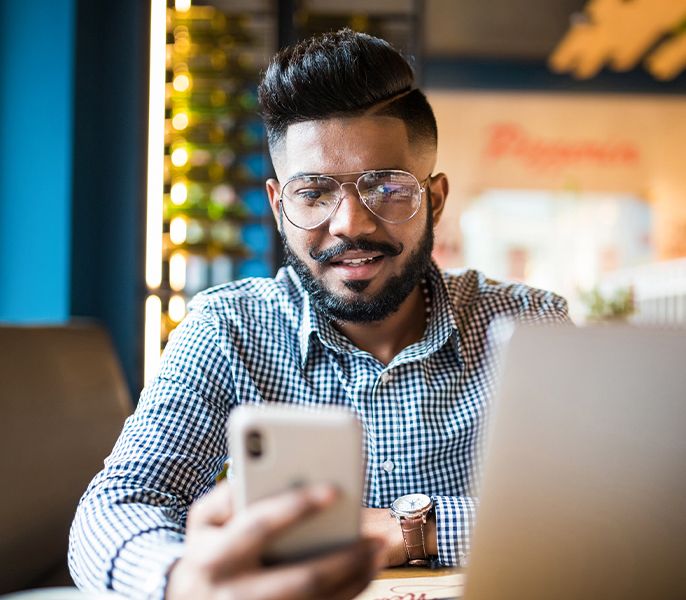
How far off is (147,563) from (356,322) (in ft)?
2.31

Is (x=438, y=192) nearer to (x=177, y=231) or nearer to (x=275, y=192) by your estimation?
(x=275, y=192)

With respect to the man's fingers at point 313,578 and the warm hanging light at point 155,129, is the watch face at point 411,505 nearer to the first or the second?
the man's fingers at point 313,578

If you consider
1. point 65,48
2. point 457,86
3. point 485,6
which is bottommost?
point 65,48

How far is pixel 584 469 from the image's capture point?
55 cm

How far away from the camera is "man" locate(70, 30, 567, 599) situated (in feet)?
3.94

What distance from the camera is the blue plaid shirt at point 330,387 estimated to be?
1163 millimetres

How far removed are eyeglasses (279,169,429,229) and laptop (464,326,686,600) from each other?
815 millimetres

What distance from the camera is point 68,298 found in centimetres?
375

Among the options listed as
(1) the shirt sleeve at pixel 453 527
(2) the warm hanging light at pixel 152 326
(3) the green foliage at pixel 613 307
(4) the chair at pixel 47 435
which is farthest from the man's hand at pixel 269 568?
(3) the green foliage at pixel 613 307

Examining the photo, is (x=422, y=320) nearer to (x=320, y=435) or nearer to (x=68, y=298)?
(x=320, y=435)

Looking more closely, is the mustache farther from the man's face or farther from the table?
the table

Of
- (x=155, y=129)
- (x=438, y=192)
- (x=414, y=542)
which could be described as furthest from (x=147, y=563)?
(x=155, y=129)

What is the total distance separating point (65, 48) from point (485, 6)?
364 centimetres

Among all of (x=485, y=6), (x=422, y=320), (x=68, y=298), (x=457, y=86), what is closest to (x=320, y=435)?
(x=422, y=320)
